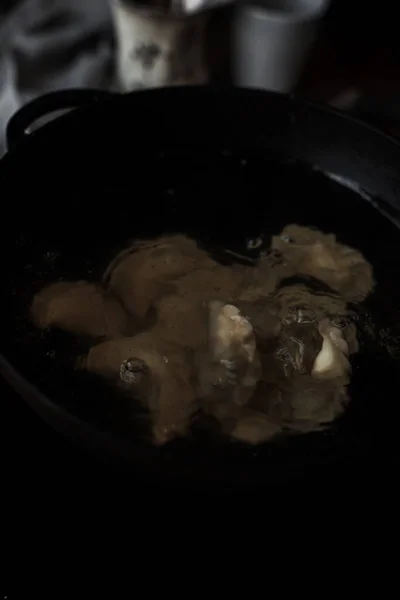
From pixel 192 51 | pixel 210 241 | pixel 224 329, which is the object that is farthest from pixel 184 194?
pixel 192 51

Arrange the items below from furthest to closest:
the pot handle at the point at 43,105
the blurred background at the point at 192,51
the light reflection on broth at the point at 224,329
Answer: the blurred background at the point at 192,51, the pot handle at the point at 43,105, the light reflection on broth at the point at 224,329

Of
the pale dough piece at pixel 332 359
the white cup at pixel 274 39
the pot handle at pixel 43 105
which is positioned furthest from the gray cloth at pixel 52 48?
the pale dough piece at pixel 332 359

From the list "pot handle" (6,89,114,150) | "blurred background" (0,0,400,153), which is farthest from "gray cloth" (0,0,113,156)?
"pot handle" (6,89,114,150)

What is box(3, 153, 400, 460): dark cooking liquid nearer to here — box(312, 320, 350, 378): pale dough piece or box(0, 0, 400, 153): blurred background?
box(312, 320, 350, 378): pale dough piece

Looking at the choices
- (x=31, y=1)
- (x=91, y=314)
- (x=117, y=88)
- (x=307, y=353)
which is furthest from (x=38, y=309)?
(x=31, y=1)

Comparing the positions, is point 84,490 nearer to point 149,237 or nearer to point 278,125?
point 149,237

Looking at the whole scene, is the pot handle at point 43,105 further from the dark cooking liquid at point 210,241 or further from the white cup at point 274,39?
the white cup at point 274,39
